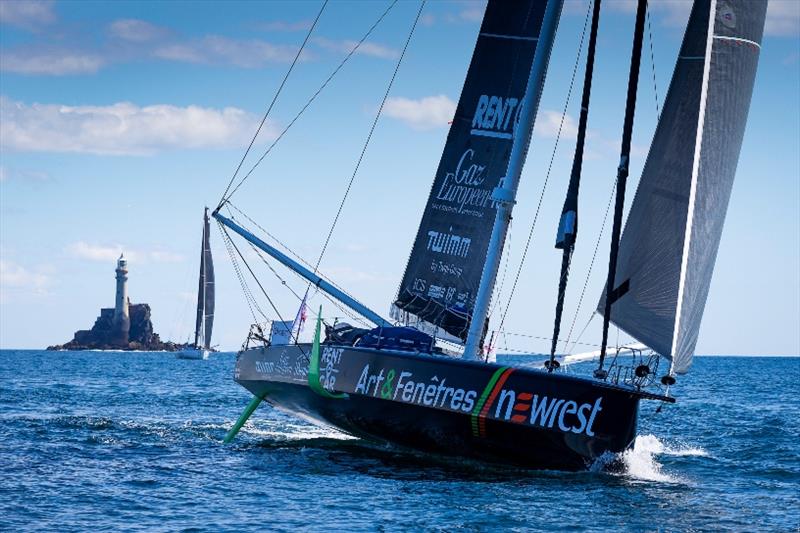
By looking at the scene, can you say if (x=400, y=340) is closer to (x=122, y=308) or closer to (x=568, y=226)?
(x=568, y=226)

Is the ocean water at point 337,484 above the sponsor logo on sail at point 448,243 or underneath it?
underneath

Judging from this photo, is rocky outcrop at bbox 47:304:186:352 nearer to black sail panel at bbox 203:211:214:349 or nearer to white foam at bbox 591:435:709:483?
black sail panel at bbox 203:211:214:349

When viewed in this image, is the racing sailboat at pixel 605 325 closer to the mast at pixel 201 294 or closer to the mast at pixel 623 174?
the mast at pixel 623 174

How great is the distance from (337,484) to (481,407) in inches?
97.9

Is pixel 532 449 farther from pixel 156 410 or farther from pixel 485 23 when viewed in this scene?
pixel 156 410

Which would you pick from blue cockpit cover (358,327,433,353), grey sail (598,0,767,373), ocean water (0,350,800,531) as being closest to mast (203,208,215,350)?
ocean water (0,350,800,531)

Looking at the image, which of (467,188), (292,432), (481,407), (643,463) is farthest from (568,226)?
(292,432)

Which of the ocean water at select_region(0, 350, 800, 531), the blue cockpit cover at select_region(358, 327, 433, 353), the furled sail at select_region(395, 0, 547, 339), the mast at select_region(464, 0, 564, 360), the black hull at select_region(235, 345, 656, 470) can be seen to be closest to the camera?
the ocean water at select_region(0, 350, 800, 531)

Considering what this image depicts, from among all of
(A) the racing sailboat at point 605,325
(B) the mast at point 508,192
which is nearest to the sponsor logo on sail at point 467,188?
(A) the racing sailboat at point 605,325

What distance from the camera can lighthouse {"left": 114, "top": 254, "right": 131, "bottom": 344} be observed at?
489ft

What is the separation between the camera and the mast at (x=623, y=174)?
18.8 metres

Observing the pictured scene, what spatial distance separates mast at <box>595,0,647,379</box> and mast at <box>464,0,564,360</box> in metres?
1.56

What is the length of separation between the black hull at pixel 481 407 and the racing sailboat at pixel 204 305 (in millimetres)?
56272

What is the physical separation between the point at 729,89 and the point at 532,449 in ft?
19.9
